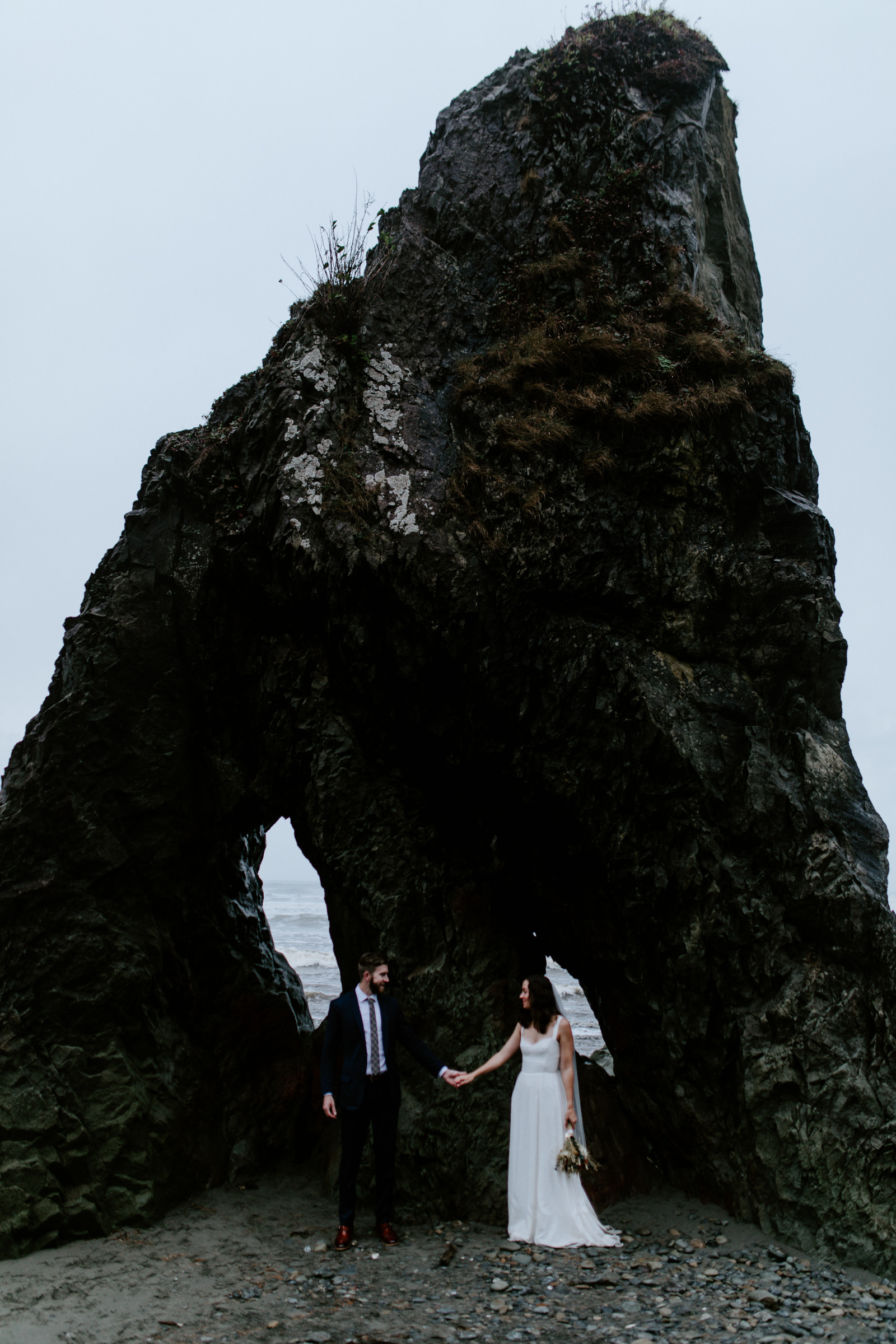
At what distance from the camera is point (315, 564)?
873cm

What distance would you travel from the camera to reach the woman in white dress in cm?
719

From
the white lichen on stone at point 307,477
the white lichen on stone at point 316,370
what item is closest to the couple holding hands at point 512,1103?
the white lichen on stone at point 307,477

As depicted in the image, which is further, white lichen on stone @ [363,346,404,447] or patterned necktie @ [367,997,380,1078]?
white lichen on stone @ [363,346,404,447]

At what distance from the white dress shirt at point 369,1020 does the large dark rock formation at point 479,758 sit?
0.96 m

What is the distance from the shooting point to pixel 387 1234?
739 cm

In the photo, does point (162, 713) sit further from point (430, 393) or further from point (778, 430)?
point (778, 430)

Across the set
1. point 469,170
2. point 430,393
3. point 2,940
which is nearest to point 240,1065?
point 2,940

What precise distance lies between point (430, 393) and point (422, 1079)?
24.5 feet

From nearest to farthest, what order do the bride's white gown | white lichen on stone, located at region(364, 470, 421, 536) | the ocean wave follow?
the bride's white gown → white lichen on stone, located at region(364, 470, 421, 536) → the ocean wave

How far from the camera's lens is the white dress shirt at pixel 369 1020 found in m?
7.49

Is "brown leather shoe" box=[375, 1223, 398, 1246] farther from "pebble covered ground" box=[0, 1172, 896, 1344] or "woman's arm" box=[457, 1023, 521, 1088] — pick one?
"woman's arm" box=[457, 1023, 521, 1088]

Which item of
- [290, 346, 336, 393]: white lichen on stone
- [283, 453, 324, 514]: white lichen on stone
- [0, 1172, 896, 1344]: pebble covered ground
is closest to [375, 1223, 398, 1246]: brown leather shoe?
[0, 1172, 896, 1344]: pebble covered ground

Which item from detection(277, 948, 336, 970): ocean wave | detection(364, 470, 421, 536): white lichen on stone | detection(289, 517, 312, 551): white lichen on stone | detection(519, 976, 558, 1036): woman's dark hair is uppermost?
detection(364, 470, 421, 536): white lichen on stone

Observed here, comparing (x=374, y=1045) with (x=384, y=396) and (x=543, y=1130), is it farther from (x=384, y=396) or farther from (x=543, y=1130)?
(x=384, y=396)
